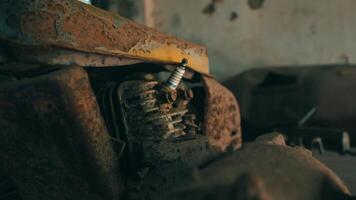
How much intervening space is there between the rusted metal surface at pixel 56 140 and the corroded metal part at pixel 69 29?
0.36 ft

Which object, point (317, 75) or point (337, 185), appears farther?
point (317, 75)

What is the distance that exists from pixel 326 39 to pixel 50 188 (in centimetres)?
569

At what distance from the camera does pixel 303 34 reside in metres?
6.70

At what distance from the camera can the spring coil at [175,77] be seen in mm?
1805

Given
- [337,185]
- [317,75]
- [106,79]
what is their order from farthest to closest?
1. [317,75]
2. [106,79]
3. [337,185]

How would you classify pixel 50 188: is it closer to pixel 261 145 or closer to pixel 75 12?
pixel 75 12

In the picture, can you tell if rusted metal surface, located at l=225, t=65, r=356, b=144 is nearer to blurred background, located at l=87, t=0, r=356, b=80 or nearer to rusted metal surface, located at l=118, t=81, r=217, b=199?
blurred background, located at l=87, t=0, r=356, b=80

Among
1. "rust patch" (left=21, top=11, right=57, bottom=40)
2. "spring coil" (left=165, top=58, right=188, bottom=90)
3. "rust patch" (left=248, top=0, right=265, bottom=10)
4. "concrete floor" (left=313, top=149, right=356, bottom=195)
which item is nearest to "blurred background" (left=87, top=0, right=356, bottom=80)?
"rust patch" (left=248, top=0, right=265, bottom=10)

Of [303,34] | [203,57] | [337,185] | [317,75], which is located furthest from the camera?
[303,34]

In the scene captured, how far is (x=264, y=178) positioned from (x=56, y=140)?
59cm

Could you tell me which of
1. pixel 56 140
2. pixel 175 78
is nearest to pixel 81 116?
pixel 56 140

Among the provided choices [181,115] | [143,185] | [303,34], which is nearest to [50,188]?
[143,185]

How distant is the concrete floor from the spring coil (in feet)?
4.40

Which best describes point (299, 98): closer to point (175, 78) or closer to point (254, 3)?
point (254, 3)
